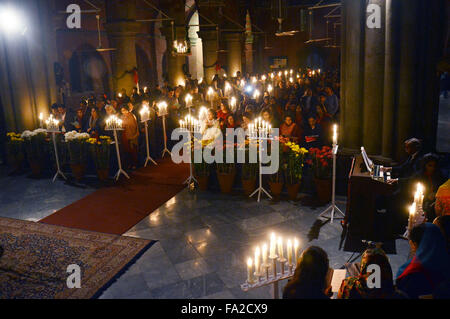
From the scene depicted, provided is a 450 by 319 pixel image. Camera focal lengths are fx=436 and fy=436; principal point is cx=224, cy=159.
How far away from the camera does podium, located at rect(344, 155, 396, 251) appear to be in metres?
6.34

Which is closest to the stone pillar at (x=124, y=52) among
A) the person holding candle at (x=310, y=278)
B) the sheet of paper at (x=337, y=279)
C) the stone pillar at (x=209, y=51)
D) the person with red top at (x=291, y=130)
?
the stone pillar at (x=209, y=51)

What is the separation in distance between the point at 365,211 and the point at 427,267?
2.74 meters

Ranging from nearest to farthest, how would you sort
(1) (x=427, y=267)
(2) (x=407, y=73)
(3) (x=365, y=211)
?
(1) (x=427, y=267), (3) (x=365, y=211), (2) (x=407, y=73)

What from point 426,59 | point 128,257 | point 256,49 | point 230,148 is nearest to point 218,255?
point 128,257

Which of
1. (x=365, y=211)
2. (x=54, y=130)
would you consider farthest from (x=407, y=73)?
(x=54, y=130)

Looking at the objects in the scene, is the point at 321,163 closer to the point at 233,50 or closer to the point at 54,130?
the point at 54,130

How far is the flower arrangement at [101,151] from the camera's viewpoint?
9.75m

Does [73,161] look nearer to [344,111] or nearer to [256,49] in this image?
[344,111]

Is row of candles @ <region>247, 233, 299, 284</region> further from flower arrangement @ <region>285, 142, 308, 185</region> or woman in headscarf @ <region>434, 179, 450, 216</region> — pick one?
flower arrangement @ <region>285, 142, 308, 185</region>

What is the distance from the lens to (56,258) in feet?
20.4

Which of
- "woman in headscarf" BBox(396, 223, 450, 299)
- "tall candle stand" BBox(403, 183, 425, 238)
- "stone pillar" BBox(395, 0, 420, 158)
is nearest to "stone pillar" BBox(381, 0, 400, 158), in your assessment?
"stone pillar" BBox(395, 0, 420, 158)

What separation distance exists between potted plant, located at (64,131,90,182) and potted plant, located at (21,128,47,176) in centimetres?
100
